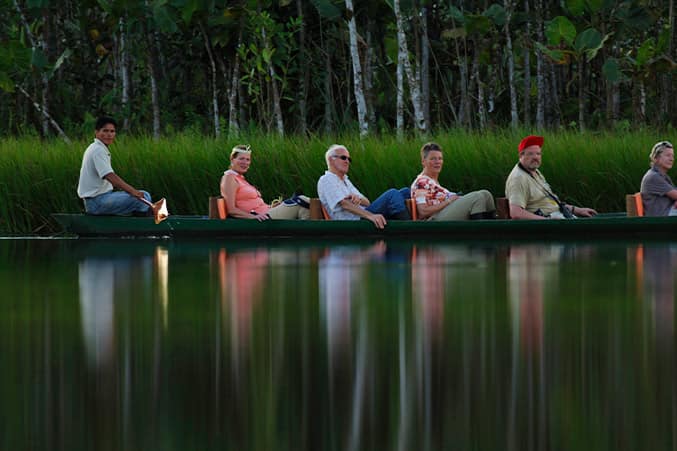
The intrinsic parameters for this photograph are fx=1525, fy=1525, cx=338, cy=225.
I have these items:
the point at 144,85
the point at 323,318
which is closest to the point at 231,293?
the point at 323,318

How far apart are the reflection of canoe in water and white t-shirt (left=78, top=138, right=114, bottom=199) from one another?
1.14ft

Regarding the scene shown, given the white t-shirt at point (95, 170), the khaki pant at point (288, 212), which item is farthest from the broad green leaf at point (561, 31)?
the white t-shirt at point (95, 170)

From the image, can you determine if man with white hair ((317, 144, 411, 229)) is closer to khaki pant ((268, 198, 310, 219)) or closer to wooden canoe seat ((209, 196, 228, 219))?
khaki pant ((268, 198, 310, 219))

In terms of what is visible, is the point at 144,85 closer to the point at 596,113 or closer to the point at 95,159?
the point at 596,113

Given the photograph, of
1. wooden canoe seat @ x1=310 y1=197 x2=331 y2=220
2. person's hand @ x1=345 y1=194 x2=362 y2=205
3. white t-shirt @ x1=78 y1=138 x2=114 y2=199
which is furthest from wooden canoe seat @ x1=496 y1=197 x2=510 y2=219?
white t-shirt @ x1=78 y1=138 x2=114 y2=199

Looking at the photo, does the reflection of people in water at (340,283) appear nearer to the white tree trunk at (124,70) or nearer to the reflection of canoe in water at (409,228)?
the reflection of canoe in water at (409,228)

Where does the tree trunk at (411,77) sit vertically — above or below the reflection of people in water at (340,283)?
above

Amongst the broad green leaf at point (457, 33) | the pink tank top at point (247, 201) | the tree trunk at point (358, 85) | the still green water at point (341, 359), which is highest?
the broad green leaf at point (457, 33)

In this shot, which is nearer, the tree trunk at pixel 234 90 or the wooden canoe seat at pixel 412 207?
the wooden canoe seat at pixel 412 207

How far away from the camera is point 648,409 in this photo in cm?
570

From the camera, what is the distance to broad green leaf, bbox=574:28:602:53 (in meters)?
25.4

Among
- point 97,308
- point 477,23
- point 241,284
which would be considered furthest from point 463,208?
point 477,23

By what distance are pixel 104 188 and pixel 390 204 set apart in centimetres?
358

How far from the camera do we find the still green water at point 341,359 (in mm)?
5336
